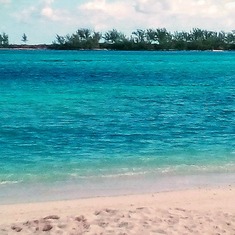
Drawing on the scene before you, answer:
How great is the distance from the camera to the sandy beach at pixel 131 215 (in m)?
7.52

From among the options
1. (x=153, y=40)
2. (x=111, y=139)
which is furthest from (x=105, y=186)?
(x=153, y=40)

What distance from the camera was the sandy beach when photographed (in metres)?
7.52

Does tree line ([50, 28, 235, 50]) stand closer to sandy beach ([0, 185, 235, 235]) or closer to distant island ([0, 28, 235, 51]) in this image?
distant island ([0, 28, 235, 51])

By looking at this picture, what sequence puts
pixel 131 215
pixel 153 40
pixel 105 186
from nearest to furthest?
pixel 131 215
pixel 105 186
pixel 153 40

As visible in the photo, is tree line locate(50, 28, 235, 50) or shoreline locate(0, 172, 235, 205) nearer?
shoreline locate(0, 172, 235, 205)

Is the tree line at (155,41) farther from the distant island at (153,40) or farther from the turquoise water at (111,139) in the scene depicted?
the turquoise water at (111,139)

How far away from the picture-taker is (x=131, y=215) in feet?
26.7

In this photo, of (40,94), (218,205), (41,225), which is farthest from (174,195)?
(40,94)

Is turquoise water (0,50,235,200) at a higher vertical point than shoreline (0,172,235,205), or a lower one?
lower

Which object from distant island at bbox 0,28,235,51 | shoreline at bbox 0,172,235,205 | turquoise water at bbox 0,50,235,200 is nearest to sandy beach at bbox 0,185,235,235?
shoreline at bbox 0,172,235,205

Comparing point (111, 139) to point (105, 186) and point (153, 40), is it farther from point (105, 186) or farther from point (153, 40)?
point (153, 40)

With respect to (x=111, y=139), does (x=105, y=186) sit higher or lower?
higher

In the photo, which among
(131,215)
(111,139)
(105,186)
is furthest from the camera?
(111,139)

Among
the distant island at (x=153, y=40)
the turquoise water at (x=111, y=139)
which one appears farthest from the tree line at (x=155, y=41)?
the turquoise water at (x=111, y=139)
